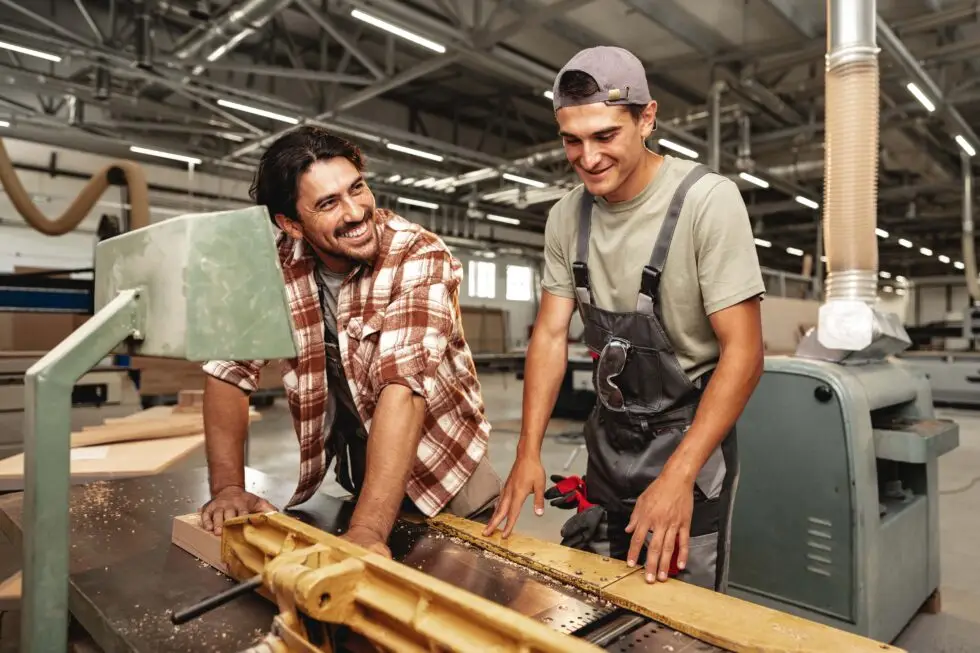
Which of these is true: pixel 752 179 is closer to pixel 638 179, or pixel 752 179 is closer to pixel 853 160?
pixel 853 160

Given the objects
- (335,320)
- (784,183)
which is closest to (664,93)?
(784,183)

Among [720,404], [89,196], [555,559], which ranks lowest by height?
[555,559]

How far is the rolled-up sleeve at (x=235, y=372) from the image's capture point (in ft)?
4.53

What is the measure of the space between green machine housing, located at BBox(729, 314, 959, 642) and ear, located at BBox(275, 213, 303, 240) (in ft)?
4.73

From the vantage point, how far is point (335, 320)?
143 centimetres

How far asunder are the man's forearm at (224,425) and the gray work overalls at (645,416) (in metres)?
0.76

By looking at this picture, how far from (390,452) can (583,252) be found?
0.56 m

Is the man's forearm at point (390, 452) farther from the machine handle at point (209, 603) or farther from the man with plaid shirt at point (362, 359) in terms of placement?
the machine handle at point (209, 603)

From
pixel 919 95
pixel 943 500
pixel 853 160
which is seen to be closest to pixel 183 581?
pixel 853 160

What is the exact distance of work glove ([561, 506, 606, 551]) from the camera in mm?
1287

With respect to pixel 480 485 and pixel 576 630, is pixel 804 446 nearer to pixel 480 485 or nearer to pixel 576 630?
pixel 480 485

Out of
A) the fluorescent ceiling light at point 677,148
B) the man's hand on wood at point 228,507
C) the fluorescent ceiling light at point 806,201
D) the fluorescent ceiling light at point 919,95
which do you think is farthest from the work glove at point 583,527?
the fluorescent ceiling light at point 806,201

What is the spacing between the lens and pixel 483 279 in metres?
13.2

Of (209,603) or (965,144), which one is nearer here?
(209,603)
